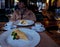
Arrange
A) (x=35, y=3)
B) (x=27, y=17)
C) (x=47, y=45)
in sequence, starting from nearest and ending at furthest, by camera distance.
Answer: (x=47, y=45) < (x=27, y=17) < (x=35, y=3)

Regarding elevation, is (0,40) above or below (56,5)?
below

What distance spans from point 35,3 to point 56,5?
1.70ft

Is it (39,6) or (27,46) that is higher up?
(39,6)

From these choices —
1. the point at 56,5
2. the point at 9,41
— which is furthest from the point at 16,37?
the point at 56,5

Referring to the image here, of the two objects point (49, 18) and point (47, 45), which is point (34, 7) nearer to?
point (49, 18)

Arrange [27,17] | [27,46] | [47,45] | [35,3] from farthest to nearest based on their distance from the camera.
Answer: [35,3], [27,17], [47,45], [27,46]

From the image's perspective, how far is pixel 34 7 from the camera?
11.0 feet

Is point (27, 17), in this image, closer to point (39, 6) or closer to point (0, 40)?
point (39, 6)

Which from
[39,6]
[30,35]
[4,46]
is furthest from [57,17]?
[4,46]

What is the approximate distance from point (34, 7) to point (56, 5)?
0.54m

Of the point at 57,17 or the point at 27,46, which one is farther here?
the point at 57,17

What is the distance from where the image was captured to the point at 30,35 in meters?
1.17

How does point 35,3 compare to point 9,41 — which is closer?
point 9,41

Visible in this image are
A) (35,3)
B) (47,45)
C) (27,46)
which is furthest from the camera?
(35,3)
